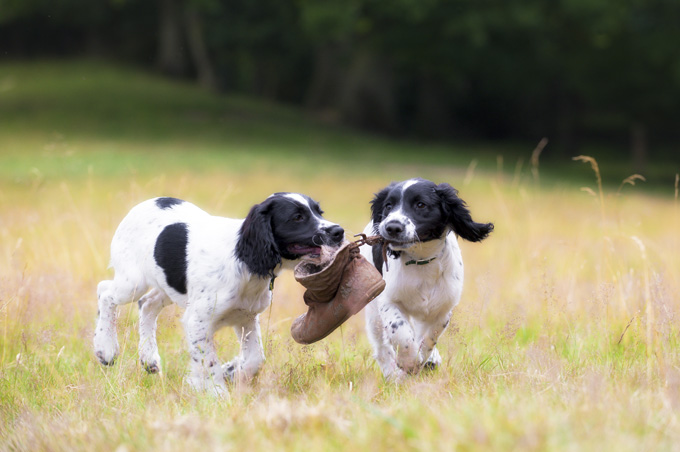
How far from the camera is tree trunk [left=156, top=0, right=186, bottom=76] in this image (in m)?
35.8

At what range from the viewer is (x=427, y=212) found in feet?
15.2

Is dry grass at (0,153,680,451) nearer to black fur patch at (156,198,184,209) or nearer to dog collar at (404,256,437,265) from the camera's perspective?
dog collar at (404,256,437,265)

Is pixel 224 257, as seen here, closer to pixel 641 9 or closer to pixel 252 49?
pixel 641 9

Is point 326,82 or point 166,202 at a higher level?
point 166,202

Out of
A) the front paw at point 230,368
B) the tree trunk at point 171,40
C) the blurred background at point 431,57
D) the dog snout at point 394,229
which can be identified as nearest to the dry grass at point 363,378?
the front paw at point 230,368

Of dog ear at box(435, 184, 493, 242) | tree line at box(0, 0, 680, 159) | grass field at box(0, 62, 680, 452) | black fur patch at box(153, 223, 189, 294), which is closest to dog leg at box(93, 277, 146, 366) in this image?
grass field at box(0, 62, 680, 452)

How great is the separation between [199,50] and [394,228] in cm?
3363

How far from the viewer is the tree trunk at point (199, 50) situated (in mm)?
35000

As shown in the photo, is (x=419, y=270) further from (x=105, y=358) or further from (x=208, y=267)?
(x=105, y=358)

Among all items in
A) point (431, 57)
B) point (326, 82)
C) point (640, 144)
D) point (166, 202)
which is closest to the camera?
point (166, 202)

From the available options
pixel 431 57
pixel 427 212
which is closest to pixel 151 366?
pixel 427 212

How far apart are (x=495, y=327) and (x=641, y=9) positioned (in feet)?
83.8

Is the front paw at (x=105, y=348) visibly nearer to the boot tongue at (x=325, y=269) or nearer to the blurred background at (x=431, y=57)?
the boot tongue at (x=325, y=269)

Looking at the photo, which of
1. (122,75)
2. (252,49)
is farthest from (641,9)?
(122,75)
